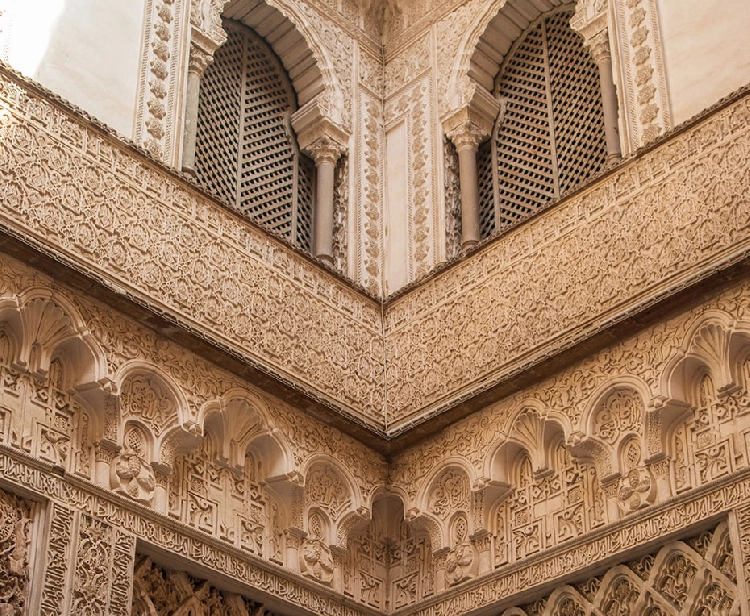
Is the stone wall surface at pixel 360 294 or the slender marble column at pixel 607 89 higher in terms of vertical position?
the slender marble column at pixel 607 89

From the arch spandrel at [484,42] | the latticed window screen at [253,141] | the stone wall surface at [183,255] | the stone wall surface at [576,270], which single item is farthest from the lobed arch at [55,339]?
the arch spandrel at [484,42]

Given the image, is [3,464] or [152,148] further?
[152,148]

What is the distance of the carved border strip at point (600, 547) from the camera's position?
5996 mm

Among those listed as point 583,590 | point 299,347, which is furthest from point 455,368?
point 583,590

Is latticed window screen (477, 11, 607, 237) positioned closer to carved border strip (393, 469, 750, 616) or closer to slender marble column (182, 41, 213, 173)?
slender marble column (182, 41, 213, 173)

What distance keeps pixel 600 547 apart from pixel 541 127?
3100mm

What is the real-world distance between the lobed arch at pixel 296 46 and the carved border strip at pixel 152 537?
10.7 feet

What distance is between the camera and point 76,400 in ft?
20.4

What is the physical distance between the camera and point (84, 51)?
291 inches

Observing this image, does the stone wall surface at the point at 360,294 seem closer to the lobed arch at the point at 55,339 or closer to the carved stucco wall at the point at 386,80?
the lobed arch at the point at 55,339

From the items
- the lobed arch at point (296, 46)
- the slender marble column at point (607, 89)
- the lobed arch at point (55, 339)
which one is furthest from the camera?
the lobed arch at point (296, 46)

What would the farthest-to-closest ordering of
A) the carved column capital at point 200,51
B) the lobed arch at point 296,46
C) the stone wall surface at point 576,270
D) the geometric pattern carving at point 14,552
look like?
the lobed arch at point 296,46
the carved column capital at point 200,51
the stone wall surface at point 576,270
the geometric pattern carving at point 14,552

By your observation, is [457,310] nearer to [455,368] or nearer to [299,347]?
[455,368]

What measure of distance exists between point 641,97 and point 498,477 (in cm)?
224
